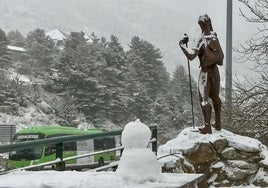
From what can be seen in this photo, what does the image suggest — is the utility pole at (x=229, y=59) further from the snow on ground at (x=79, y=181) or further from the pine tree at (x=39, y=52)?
the pine tree at (x=39, y=52)

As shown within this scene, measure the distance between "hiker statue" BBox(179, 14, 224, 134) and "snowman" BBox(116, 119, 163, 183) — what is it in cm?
636

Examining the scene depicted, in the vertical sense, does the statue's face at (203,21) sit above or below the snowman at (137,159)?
above

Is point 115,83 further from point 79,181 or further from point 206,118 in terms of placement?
point 79,181

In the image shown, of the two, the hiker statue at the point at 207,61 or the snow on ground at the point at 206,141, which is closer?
the snow on ground at the point at 206,141

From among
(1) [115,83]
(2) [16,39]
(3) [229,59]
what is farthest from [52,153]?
(2) [16,39]

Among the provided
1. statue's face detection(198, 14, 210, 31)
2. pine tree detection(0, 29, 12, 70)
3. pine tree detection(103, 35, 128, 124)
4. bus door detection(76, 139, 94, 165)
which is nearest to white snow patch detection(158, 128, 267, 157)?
statue's face detection(198, 14, 210, 31)

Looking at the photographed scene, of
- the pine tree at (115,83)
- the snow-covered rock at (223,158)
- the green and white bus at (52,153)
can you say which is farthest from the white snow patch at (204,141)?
the pine tree at (115,83)

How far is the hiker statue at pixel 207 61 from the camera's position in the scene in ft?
31.5

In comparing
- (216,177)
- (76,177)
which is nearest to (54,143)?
(76,177)

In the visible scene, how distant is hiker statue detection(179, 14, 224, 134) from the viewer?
959 centimetres

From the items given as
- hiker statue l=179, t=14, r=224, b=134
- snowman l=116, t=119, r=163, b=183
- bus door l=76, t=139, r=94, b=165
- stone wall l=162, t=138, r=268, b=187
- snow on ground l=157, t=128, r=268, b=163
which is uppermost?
hiker statue l=179, t=14, r=224, b=134

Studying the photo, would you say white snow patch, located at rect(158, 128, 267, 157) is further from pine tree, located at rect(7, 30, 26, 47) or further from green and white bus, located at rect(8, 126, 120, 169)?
pine tree, located at rect(7, 30, 26, 47)

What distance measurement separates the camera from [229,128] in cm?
1354

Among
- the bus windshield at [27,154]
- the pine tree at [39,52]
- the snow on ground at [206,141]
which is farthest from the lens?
the pine tree at [39,52]
